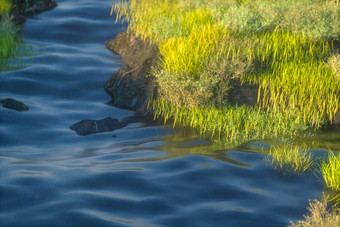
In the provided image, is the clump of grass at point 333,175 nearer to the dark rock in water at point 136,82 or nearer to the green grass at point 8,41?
the dark rock in water at point 136,82

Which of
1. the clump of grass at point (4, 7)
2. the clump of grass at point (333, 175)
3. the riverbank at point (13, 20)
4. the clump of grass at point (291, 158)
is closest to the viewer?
the clump of grass at point (333, 175)

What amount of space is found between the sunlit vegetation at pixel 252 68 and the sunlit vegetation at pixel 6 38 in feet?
12.4

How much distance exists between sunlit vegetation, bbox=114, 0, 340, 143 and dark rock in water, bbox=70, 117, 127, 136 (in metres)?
0.71

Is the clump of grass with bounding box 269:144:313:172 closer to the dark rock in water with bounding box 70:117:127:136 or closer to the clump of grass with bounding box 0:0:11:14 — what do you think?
the dark rock in water with bounding box 70:117:127:136

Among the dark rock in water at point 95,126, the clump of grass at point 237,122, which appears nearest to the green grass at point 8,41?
the dark rock in water at point 95,126


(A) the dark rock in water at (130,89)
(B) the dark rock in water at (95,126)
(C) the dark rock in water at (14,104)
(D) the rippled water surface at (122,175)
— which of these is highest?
(A) the dark rock in water at (130,89)

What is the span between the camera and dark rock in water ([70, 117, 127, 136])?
347 inches

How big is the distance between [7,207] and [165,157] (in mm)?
2212

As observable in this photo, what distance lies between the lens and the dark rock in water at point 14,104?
380 inches

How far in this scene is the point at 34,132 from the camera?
29.2 feet

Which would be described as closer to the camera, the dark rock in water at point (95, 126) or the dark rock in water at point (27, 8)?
the dark rock in water at point (95, 126)

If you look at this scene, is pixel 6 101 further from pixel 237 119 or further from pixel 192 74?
pixel 237 119

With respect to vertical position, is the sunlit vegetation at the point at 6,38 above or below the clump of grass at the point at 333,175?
above

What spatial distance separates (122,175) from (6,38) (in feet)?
21.5
